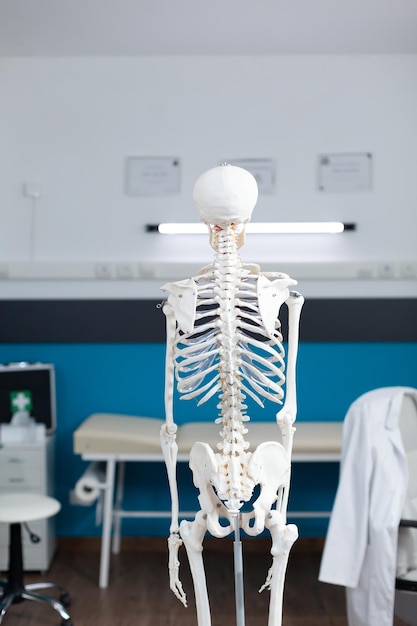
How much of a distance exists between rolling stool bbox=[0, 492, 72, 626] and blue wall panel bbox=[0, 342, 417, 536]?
2.86ft

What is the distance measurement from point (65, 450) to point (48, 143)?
165cm

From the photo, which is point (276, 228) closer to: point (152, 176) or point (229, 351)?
point (152, 176)

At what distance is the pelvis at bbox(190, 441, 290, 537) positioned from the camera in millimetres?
2035

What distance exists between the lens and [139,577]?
159 inches

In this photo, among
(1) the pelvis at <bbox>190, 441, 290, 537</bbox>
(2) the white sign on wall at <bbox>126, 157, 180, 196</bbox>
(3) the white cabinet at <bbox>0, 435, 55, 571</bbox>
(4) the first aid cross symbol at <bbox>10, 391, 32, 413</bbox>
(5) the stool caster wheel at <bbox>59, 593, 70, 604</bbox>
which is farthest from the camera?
(2) the white sign on wall at <bbox>126, 157, 180, 196</bbox>

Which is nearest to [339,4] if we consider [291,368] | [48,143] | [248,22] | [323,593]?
[248,22]

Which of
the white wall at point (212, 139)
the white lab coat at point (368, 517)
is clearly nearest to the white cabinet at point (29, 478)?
the white wall at point (212, 139)

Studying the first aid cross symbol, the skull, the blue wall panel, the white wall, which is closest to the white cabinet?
the first aid cross symbol

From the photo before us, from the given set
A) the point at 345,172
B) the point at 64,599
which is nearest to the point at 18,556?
the point at 64,599

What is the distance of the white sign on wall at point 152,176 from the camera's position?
4.38 meters

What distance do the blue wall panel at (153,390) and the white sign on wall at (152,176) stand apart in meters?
0.82

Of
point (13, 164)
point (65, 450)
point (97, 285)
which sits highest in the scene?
point (13, 164)

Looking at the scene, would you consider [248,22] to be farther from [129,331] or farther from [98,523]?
[98,523]

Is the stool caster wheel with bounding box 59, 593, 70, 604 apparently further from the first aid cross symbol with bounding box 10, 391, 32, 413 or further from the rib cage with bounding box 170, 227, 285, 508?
the rib cage with bounding box 170, 227, 285, 508
